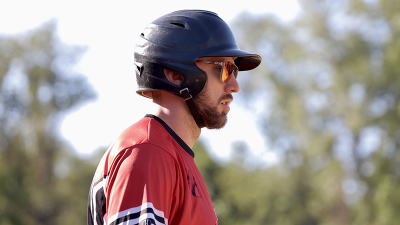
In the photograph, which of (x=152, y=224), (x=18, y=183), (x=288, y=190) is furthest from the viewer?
(x=288, y=190)

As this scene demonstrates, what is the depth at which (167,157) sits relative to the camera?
7.69ft

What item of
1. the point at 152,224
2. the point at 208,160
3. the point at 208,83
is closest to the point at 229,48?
the point at 208,83

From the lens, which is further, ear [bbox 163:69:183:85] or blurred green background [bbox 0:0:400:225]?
blurred green background [bbox 0:0:400:225]

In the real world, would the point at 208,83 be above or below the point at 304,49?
above

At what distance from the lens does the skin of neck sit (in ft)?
9.29

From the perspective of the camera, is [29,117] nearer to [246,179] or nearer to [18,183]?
[18,183]

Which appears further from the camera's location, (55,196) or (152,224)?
(55,196)

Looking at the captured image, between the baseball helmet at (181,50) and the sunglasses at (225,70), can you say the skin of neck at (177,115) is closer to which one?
the baseball helmet at (181,50)

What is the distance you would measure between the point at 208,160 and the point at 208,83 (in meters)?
41.1

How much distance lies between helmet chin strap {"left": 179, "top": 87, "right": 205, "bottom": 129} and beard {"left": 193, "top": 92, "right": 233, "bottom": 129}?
0.08ft

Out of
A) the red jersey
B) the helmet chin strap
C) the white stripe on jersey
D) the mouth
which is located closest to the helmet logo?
the helmet chin strap

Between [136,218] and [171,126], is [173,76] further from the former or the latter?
[136,218]

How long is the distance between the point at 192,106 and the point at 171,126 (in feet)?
0.77

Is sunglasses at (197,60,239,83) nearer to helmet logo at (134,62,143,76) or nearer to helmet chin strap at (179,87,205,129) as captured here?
helmet chin strap at (179,87,205,129)
